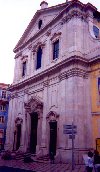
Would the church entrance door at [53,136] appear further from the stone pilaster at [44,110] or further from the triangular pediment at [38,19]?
the triangular pediment at [38,19]

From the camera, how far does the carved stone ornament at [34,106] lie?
71.6 ft

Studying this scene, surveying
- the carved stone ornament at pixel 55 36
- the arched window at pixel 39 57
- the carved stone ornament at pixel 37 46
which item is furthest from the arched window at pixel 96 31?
the arched window at pixel 39 57

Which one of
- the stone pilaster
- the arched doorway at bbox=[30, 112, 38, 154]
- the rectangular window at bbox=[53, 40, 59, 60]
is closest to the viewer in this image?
the stone pilaster

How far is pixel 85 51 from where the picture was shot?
19.7 metres

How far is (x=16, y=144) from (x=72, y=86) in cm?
1066

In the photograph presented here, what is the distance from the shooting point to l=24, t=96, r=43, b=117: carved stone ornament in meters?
21.8

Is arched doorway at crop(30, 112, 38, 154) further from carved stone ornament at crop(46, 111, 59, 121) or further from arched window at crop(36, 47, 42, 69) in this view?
arched window at crop(36, 47, 42, 69)

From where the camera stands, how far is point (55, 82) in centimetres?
2072

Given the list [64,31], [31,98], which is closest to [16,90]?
[31,98]

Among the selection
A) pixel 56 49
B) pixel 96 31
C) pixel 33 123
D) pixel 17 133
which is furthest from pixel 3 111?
pixel 96 31

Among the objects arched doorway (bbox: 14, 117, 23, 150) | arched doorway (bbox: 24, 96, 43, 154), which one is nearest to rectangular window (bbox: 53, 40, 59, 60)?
arched doorway (bbox: 24, 96, 43, 154)

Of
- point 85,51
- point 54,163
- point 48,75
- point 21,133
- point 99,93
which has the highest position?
point 85,51

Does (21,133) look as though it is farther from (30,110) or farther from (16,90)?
(16,90)

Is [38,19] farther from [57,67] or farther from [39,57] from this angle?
[57,67]
